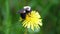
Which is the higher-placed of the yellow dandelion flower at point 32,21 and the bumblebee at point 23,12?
the bumblebee at point 23,12

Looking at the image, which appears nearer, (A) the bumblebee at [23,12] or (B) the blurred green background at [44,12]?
(A) the bumblebee at [23,12]

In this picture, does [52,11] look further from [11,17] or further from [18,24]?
[18,24]

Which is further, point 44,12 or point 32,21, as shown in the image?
point 44,12

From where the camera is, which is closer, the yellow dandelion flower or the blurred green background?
the yellow dandelion flower

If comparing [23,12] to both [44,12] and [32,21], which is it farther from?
[44,12]

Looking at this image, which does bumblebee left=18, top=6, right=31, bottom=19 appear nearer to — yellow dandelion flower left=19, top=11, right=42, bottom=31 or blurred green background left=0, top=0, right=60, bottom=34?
yellow dandelion flower left=19, top=11, right=42, bottom=31

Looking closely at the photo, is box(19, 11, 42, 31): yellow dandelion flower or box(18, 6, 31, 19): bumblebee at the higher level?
box(18, 6, 31, 19): bumblebee

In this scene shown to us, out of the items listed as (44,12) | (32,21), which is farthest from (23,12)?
(44,12)

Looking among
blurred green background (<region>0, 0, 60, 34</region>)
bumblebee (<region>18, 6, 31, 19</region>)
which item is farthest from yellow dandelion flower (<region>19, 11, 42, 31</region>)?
blurred green background (<region>0, 0, 60, 34</region>)

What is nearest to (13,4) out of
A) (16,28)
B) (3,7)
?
(3,7)

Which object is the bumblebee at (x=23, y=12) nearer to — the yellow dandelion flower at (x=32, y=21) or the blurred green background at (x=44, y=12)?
the yellow dandelion flower at (x=32, y=21)

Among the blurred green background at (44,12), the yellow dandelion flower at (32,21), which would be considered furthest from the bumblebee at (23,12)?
the blurred green background at (44,12)
